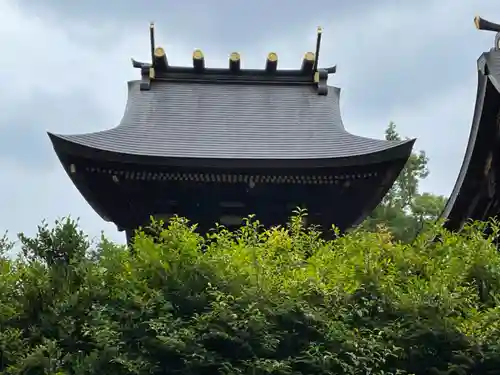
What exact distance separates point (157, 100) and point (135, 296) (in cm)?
586

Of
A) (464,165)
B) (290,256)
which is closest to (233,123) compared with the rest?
(464,165)

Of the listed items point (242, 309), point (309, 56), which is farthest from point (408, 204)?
point (242, 309)

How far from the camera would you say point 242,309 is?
4566 millimetres

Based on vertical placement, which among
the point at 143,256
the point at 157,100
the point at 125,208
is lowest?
the point at 125,208

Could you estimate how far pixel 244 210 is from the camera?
8.12 meters

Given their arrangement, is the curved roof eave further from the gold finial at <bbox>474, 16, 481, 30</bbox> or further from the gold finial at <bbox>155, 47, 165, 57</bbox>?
the gold finial at <bbox>155, 47, 165, 57</bbox>

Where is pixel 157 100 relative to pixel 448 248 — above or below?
above

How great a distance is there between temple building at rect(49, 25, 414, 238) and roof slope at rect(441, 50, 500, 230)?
0.78 meters

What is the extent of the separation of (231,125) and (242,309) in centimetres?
519

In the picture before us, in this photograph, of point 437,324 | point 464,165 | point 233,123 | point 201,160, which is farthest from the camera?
point 233,123

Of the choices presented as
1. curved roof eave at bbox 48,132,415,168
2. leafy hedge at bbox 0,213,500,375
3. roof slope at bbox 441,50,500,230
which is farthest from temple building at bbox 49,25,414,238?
leafy hedge at bbox 0,213,500,375

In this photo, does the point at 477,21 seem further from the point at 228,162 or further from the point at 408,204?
the point at 408,204

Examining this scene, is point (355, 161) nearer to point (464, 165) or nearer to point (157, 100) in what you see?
point (464, 165)

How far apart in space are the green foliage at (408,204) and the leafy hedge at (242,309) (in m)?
17.3
